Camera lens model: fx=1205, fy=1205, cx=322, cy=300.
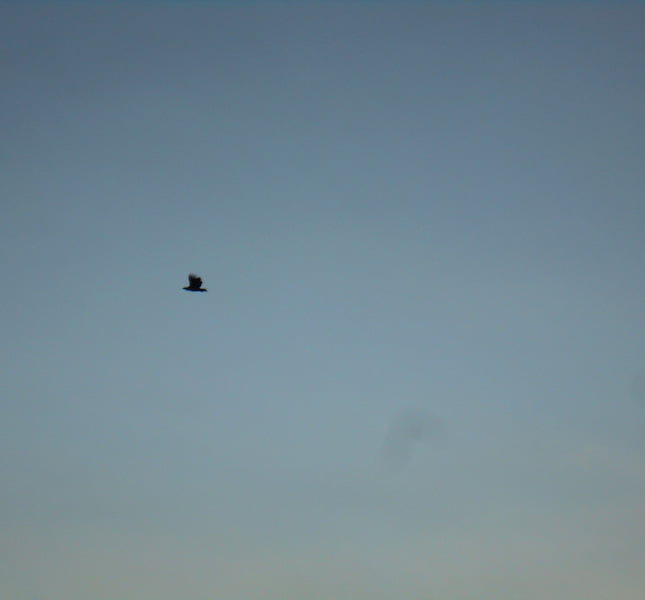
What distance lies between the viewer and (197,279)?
5778 inches
